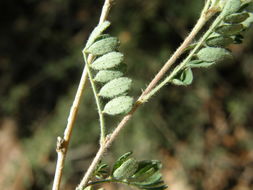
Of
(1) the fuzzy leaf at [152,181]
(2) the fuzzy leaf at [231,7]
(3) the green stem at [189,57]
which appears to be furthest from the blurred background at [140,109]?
(2) the fuzzy leaf at [231,7]

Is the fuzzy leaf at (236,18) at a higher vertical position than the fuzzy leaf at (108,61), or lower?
lower

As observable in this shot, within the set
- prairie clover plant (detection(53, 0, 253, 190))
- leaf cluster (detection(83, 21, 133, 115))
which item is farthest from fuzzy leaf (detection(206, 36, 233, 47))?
leaf cluster (detection(83, 21, 133, 115))

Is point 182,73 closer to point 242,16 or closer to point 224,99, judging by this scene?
point 242,16

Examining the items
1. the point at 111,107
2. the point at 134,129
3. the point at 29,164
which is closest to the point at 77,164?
the point at 29,164

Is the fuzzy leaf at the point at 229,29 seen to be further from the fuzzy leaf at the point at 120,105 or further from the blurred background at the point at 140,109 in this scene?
the blurred background at the point at 140,109

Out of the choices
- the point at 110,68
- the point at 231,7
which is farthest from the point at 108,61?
the point at 231,7

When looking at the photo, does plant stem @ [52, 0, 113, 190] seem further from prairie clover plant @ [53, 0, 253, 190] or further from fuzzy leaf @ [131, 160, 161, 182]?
fuzzy leaf @ [131, 160, 161, 182]
